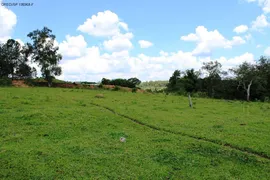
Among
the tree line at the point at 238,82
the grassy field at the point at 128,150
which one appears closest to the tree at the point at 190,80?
the tree line at the point at 238,82

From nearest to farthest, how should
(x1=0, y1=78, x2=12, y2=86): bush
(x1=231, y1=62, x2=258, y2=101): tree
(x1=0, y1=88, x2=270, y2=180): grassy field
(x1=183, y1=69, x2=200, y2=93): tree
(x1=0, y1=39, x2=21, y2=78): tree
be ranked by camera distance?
(x1=0, y1=88, x2=270, y2=180): grassy field, (x1=0, y1=78, x2=12, y2=86): bush, (x1=231, y1=62, x2=258, y2=101): tree, (x1=0, y1=39, x2=21, y2=78): tree, (x1=183, y1=69, x2=200, y2=93): tree

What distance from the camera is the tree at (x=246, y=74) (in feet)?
152

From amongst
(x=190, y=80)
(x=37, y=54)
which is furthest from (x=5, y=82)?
(x=190, y=80)

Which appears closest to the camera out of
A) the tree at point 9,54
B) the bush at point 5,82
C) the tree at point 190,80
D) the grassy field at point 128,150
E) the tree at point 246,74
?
the grassy field at point 128,150

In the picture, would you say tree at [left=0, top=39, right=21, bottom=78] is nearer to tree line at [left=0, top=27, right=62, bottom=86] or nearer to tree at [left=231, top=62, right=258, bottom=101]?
tree line at [left=0, top=27, right=62, bottom=86]

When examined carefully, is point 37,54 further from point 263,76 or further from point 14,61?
point 263,76

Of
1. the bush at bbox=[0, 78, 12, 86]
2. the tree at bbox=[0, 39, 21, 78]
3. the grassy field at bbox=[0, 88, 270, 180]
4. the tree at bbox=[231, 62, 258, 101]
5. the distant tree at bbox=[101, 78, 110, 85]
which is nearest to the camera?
the grassy field at bbox=[0, 88, 270, 180]

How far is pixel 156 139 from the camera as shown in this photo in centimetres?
1116

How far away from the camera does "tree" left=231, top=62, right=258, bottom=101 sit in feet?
152

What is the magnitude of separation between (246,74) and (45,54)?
1549 inches

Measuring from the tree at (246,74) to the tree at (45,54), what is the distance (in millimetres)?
35487

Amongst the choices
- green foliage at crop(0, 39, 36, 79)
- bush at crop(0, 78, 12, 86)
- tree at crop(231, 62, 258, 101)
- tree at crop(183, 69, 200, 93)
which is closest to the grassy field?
bush at crop(0, 78, 12, 86)

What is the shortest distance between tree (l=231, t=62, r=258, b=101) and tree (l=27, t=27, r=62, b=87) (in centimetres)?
3549

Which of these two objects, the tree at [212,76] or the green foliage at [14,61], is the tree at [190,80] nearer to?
the tree at [212,76]
